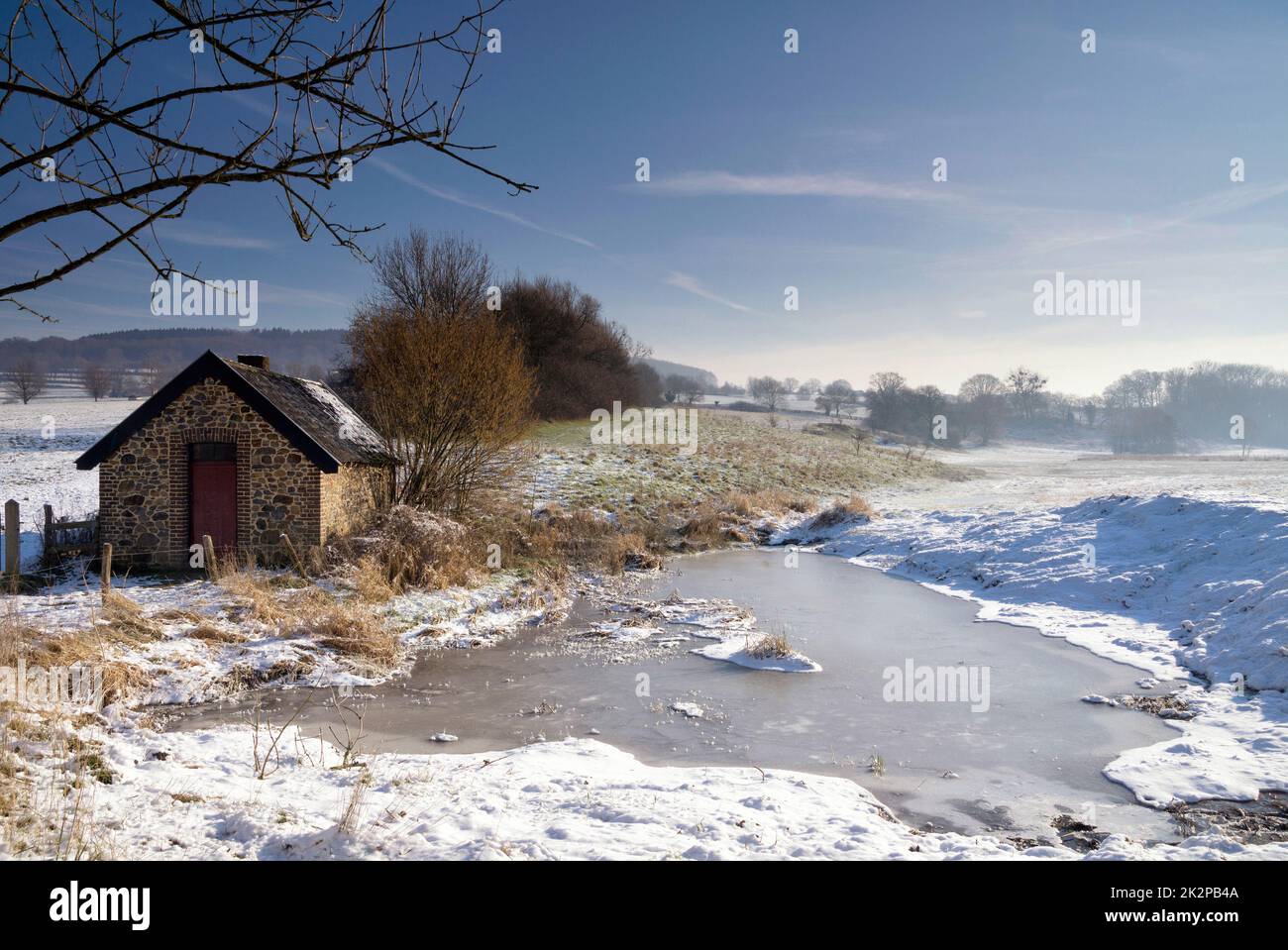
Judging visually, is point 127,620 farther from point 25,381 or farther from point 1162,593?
point 25,381

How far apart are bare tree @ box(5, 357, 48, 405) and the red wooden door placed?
198ft

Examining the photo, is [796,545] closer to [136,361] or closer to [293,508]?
[293,508]

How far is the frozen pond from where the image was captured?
7.43 metres

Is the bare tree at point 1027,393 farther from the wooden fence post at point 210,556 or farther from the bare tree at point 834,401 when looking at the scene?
the wooden fence post at point 210,556

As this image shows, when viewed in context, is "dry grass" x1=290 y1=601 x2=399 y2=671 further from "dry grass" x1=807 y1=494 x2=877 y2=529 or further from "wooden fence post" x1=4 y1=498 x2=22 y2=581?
"dry grass" x1=807 y1=494 x2=877 y2=529

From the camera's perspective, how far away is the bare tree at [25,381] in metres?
63.6

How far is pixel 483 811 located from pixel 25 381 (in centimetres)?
7841

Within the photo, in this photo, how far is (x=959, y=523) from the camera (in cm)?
2483
